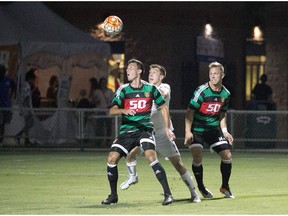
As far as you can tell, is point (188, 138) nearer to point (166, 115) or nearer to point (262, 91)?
point (166, 115)

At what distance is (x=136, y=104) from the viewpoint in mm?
15164

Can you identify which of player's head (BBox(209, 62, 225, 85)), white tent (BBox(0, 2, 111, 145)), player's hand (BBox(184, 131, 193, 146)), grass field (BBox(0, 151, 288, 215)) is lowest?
grass field (BBox(0, 151, 288, 215))

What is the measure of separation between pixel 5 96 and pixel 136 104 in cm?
1575

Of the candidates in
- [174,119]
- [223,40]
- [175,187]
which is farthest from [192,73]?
[175,187]

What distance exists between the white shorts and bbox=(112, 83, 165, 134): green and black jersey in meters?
0.96

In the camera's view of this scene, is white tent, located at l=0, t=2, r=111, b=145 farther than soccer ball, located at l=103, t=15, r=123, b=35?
Yes

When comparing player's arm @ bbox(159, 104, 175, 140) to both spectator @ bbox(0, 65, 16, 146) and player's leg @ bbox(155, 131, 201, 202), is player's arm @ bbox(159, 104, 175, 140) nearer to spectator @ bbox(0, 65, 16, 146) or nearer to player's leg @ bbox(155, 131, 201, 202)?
player's leg @ bbox(155, 131, 201, 202)

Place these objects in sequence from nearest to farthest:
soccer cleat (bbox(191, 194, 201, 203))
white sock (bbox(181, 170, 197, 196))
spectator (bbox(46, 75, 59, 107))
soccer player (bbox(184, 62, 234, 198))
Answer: soccer cleat (bbox(191, 194, 201, 203))
white sock (bbox(181, 170, 197, 196))
soccer player (bbox(184, 62, 234, 198))
spectator (bbox(46, 75, 59, 107))

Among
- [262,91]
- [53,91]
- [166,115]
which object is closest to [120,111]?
[166,115]

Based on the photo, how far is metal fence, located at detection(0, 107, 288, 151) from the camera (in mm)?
30016

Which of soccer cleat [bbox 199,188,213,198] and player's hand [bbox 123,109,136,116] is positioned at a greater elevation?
player's hand [bbox 123,109,136,116]

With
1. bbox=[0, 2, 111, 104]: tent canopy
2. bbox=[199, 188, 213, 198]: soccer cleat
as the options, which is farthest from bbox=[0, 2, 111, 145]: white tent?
bbox=[199, 188, 213, 198]: soccer cleat

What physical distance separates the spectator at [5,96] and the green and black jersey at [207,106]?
1458 cm

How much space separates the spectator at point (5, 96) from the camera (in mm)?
30062
